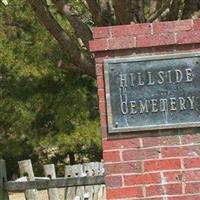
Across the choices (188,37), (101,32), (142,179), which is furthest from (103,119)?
(188,37)

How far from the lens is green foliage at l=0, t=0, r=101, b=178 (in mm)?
12461

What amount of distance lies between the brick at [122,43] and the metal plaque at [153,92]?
10 centimetres

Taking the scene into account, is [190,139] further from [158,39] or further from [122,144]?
[158,39]

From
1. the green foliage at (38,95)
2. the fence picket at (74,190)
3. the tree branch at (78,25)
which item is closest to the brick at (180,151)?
the tree branch at (78,25)

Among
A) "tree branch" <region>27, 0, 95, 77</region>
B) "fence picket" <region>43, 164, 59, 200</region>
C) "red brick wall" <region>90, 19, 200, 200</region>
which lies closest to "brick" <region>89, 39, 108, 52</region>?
"red brick wall" <region>90, 19, 200, 200</region>

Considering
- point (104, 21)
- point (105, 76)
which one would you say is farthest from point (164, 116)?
point (104, 21)

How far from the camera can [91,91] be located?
505 inches

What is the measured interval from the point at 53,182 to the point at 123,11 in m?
1.95

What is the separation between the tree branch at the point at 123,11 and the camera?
7.30m

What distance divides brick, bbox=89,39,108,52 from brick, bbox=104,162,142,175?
893 millimetres

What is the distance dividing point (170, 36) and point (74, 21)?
3003mm

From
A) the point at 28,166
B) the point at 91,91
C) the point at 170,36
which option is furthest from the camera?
the point at 91,91

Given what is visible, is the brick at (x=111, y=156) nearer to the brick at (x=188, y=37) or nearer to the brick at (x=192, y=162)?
the brick at (x=192, y=162)

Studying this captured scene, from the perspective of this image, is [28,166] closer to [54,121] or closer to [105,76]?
[105,76]
